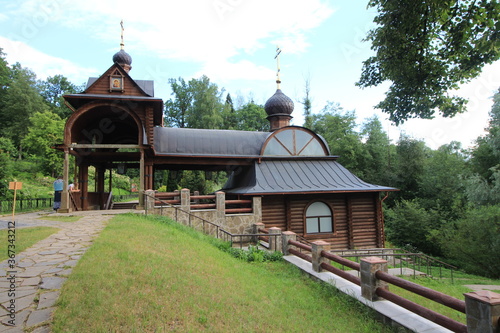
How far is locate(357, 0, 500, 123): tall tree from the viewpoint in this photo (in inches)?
176

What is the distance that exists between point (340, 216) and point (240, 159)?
5.75 metres

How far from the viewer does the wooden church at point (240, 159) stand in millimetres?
13234

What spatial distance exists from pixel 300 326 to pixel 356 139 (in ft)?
98.2

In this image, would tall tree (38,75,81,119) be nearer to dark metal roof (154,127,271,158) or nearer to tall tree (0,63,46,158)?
tall tree (0,63,46,158)

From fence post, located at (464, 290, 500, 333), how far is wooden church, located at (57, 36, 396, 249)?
9.82 meters

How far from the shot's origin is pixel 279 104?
18516 mm

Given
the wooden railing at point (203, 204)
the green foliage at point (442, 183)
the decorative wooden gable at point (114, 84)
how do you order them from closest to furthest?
the wooden railing at point (203, 204)
the decorative wooden gable at point (114, 84)
the green foliage at point (442, 183)

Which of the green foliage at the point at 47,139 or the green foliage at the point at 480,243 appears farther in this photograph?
the green foliage at the point at 47,139

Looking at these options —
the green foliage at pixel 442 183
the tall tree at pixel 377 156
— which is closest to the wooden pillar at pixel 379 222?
the green foliage at pixel 442 183

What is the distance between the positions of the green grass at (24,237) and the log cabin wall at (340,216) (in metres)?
8.36

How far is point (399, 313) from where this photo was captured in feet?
15.2

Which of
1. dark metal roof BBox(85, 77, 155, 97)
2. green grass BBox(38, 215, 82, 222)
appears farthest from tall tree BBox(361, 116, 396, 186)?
green grass BBox(38, 215, 82, 222)

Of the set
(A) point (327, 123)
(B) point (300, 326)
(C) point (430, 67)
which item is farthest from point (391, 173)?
(B) point (300, 326)

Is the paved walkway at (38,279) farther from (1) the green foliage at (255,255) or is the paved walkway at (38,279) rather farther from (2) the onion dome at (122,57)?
(2) the onion dome at (122,57)
